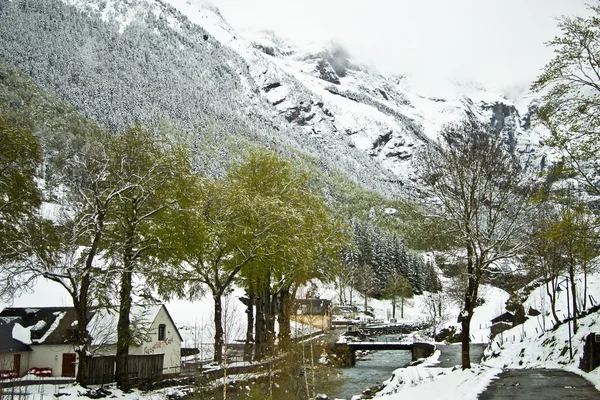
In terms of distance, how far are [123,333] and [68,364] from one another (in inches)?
526

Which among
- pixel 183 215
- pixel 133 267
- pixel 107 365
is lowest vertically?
pixel 107 365

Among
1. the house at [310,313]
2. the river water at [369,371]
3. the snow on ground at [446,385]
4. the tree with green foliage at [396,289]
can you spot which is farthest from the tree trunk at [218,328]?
A: the tree with green foliage at [396,289]

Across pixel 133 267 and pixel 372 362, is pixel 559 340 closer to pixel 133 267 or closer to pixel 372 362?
pixel 133 267

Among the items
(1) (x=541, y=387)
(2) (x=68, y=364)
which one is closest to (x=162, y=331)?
(2) (x=68, y=364)

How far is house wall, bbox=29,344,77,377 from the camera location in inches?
1361

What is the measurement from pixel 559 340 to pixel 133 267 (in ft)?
72.3

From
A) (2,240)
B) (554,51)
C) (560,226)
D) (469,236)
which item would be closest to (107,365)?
(2,240)

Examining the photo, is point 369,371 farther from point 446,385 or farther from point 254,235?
point 446,385

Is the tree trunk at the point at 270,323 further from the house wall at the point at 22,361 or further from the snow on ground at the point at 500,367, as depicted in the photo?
the house wall at the point at 22,361

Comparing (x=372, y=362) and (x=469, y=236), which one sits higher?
(x=469, y=236)

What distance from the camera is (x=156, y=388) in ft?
86.9

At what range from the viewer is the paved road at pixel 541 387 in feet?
50.3

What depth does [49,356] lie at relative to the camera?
34.8 metres

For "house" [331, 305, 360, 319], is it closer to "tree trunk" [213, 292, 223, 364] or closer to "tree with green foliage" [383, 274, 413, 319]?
"tree with green foliage" [383, 274, 413, 319]
